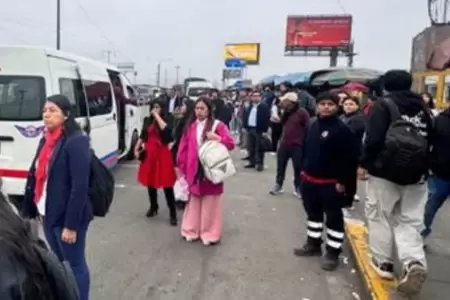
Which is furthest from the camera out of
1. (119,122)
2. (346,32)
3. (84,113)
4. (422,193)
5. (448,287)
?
(346,32)

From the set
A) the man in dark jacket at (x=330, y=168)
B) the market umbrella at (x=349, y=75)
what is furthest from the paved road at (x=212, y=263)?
the market umbrella at (x=349, y=75)

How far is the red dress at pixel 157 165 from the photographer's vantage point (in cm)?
598

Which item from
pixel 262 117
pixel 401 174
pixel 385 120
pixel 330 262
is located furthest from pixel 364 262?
pixel 262 117

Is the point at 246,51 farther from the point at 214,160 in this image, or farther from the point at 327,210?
the point at 327,210

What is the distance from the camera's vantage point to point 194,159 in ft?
16.9

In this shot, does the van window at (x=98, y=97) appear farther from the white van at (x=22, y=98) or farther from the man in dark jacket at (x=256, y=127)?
the man in dark jacket at (x=256, y=127)

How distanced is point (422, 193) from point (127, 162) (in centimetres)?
813

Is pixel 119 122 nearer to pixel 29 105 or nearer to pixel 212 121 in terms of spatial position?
pixel 29 105

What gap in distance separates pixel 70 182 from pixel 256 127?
24.2 feet

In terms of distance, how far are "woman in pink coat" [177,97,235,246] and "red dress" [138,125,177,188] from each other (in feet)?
2.00

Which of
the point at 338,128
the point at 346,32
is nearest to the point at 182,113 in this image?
the point at 338,128

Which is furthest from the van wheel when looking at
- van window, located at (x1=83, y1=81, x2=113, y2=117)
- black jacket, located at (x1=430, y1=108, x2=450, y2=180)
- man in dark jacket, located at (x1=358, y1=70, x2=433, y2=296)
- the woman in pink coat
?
man in dark jacket, located at (x1=358, y1=70, x2=433, y2=296)

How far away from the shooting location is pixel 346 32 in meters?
48.9

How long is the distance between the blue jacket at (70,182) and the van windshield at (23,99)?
106 inches
